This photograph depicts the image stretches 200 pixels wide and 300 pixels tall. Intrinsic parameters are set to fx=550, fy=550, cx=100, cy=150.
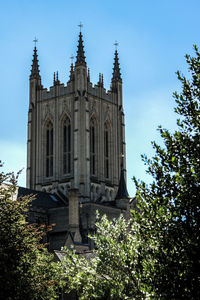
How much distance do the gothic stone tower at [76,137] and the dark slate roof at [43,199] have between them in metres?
2.58

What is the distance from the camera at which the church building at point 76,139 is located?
75.1 m

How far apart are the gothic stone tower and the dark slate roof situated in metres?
2.58

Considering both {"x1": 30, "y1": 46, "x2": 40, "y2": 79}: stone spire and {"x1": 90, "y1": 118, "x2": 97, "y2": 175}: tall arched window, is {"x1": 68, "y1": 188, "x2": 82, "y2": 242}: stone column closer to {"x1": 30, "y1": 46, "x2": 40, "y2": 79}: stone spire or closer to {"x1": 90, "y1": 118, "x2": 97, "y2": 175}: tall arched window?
{"x1": 90, "y1": 118, "x2": 97, "y2": 175}: tall arched window

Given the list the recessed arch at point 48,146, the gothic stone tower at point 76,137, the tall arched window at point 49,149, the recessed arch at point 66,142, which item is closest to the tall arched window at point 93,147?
the gothic stone tower at point 76,137

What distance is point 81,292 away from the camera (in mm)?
24375

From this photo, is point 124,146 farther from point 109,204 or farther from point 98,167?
point 109,204

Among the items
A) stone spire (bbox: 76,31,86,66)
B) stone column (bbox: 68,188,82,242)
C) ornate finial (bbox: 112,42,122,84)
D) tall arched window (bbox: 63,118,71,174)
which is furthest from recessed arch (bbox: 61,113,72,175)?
stone column (bbox: 68,188,82,242)

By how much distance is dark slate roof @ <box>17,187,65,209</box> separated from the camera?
222 ft

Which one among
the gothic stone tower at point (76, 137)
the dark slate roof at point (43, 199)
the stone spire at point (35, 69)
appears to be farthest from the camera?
the stone spire at point (35, 69)

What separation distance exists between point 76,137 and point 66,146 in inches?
114

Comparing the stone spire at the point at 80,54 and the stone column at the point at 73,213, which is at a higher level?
the stone spire at the point at 80,54

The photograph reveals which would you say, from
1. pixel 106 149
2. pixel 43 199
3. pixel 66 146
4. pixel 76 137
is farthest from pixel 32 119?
pixel 43 199

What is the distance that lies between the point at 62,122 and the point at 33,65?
39.5ft

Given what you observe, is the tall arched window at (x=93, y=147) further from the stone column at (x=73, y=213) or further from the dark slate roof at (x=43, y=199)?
the stone column at (x=73, y=213)
